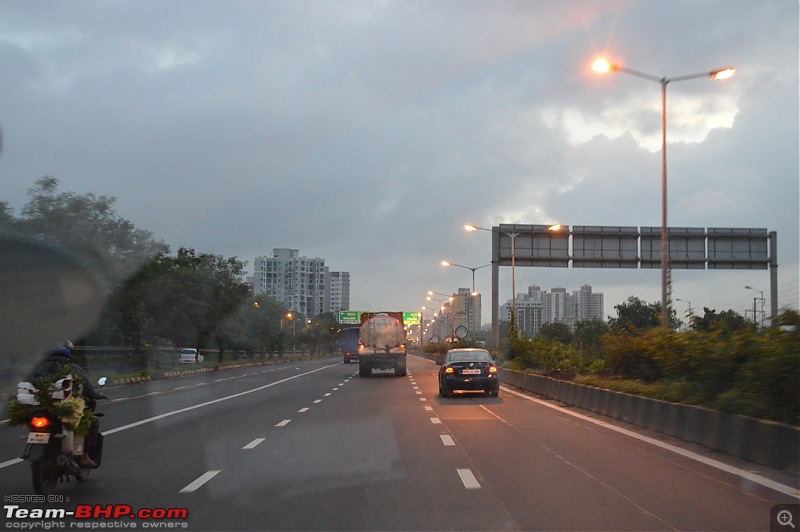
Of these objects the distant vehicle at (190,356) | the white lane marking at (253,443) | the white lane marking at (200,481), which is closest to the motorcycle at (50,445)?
the white lane marking at (200,481)

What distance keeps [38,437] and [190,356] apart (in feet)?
221

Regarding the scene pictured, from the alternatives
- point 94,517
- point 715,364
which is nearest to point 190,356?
point 715,364

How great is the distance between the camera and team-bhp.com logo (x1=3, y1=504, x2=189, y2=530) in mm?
7941

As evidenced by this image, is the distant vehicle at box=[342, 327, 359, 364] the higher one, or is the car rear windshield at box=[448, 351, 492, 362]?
the car rear windshield at box=[448, 351, 492, 362]

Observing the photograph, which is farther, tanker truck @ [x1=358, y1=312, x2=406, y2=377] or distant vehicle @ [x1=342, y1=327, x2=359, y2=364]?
distant vehicle @ [x1=342, y1=327, x2=359, y2=364]

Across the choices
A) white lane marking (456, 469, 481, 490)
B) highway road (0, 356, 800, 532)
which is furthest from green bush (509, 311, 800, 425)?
white lane marking (456, 469, 481, 490)

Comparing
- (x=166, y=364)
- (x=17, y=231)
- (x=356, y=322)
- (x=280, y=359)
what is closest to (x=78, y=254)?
(x=17, y=231)

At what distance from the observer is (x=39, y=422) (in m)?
9.05

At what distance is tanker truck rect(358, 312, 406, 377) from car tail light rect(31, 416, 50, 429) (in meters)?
38.2

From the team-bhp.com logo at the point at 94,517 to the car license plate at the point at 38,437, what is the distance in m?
0.70

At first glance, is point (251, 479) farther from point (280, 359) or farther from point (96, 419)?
point (280, 359)

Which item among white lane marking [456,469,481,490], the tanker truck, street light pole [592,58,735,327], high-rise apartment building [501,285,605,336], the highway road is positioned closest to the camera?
the highway road

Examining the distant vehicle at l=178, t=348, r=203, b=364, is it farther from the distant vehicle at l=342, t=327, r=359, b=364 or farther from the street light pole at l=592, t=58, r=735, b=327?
the street light pole at l=592, t=58, r=735, b=327

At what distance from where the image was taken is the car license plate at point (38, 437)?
894 centimetres
